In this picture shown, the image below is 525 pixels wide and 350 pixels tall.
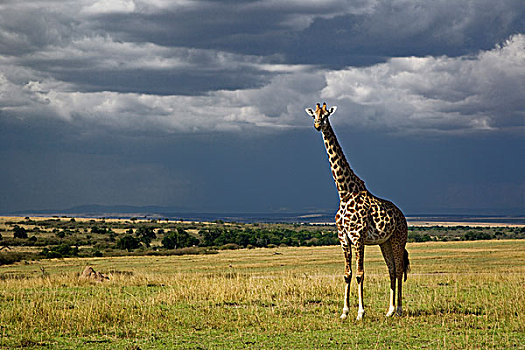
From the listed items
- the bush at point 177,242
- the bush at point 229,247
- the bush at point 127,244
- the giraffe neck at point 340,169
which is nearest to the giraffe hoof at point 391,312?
the giraffe neck at point 340,169

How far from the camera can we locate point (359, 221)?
1642cm

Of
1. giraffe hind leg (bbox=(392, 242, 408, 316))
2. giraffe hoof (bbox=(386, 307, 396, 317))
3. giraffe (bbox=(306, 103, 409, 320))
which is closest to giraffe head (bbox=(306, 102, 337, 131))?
giraffe (bbox=(306, 103, 409, 320))

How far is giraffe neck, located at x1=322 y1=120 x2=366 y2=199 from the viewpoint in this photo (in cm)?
1717

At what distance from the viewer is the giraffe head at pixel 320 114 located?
55.8ft

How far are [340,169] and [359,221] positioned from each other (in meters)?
1.55

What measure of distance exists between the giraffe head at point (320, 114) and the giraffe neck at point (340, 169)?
6.2 inches

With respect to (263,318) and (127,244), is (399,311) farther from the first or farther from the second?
(127,244)

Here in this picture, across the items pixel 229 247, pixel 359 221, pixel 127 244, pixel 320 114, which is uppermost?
pixel 320 114

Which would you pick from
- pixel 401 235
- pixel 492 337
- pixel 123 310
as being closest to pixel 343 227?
pixel 401 235

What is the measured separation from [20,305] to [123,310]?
3.99 metres

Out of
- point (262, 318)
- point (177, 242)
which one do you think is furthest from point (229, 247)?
point (262, 318)

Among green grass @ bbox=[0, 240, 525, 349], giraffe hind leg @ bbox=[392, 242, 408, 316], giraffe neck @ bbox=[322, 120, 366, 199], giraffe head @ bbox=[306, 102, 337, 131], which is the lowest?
green grass @ bbox=[0, 240, 525, 349]

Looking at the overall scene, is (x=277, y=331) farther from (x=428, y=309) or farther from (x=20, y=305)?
(x=20, y=305)

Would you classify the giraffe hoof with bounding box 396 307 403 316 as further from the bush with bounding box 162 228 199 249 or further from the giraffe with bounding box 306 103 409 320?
the bush with bounding box 162 228 199 249
